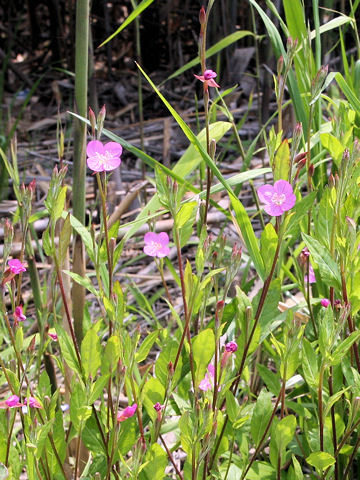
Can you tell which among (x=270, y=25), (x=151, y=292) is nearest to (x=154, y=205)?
(x=270, y=25)

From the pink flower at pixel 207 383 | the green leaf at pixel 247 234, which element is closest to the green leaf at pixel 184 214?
the green leaf at pixel 247 234

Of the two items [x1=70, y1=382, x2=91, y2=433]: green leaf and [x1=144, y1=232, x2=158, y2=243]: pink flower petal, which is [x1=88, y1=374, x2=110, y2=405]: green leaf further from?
[x1=144, y1=232, x2=158, y2=243]: pink flower petal

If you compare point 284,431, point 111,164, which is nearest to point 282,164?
point 111,164

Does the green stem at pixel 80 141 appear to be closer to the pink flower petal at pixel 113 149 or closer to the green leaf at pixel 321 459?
the pink flower petal at pixel 113 149

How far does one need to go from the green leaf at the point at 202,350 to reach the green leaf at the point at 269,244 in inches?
3.7

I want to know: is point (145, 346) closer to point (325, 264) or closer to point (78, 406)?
point (78, 406)

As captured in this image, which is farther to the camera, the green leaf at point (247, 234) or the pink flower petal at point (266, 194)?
the green leaf at point (247, 234)

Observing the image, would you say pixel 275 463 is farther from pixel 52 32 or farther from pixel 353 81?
pixel 52 32

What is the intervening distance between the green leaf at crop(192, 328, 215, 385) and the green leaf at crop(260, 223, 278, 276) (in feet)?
0.31

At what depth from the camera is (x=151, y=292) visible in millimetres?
1752

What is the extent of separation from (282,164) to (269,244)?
0.08 meters

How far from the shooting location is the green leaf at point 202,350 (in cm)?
69

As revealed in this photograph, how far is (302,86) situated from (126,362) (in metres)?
0.62

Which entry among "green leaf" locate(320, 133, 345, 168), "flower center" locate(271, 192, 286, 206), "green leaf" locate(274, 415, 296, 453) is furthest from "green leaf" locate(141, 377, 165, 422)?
"green leaf" locate(320, 133, 345, 168)
